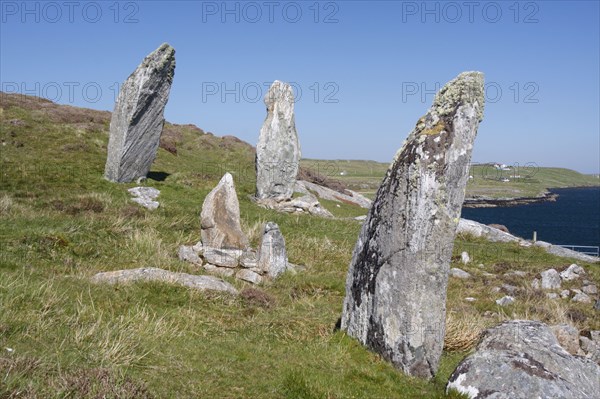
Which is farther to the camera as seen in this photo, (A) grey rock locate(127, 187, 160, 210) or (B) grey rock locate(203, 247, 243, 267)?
(A) grey rock locate(127, 187, 160, 210)

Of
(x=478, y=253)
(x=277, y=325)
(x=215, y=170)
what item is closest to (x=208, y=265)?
(x=277, y=325)

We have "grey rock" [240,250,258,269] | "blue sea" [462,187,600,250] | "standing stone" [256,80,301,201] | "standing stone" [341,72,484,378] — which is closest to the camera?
"standing stone" [341,72,484,378]

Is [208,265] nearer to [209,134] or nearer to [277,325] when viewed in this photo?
[277,325]

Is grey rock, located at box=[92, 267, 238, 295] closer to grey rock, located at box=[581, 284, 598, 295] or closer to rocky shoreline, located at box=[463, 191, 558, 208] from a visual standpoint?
grey rock, located at box=[581, 284, 598, 295]

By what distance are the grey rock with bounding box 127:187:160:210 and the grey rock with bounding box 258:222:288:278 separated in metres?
9.02

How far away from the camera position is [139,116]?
26.0 meters

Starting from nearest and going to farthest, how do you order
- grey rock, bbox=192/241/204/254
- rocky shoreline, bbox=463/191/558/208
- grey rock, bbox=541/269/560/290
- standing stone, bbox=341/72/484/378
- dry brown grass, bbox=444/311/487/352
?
standing stone, bbox=341/72/484/378, dry brown grass, bbox=444/311/487/352, grey rock, bbox=192/241/204/254, grey rock, bbox=541/269/560/290, rocky shoreline, bbox=463/191/558/208

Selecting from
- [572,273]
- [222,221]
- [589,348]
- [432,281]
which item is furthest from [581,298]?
[222,221]

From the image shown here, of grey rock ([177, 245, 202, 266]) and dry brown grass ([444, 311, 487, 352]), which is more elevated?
grey rock ([177, 245, 202, 266])

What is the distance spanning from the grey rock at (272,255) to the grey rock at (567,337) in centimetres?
688

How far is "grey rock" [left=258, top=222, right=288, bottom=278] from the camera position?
14.8m

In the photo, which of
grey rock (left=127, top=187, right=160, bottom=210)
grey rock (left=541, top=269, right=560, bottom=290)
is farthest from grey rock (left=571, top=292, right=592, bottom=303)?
grey rock (left=127, top=187, right=160, bottom=210)

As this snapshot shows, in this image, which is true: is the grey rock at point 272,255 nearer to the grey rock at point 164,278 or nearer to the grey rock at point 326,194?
the grey rock at point 164,278

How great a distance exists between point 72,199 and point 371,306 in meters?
16.1
